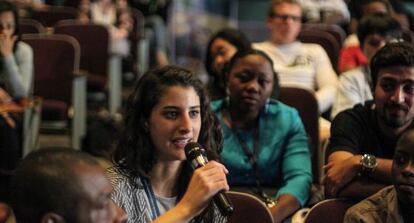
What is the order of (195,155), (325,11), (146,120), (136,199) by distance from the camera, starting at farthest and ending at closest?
1. (325,11)
2. (146,120)
3. (136,199)
4. (195,155)

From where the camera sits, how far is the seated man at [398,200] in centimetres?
191

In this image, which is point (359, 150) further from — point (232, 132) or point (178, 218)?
point (178, 218)

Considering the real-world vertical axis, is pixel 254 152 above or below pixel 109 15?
below

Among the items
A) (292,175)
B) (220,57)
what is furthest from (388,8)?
(292,175)

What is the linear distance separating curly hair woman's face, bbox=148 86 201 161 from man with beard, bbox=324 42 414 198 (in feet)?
1.54

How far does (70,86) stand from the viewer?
476 cm

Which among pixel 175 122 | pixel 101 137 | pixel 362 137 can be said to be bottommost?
pixel 101 137

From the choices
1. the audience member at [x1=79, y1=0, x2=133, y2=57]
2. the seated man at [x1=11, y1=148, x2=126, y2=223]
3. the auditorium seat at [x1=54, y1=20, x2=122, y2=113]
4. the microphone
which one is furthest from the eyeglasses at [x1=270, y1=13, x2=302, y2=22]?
the seated man at [x1=11, y1=148, x2=126, y2=223]

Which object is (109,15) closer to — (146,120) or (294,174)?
(294,174)

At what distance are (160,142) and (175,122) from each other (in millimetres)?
71

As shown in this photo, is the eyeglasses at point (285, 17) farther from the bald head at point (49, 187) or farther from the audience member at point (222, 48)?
the bald head at point (49, 187)

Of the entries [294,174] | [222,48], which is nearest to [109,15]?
[222,48]

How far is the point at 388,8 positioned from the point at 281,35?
82 cm

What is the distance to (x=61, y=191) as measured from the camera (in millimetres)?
1338
